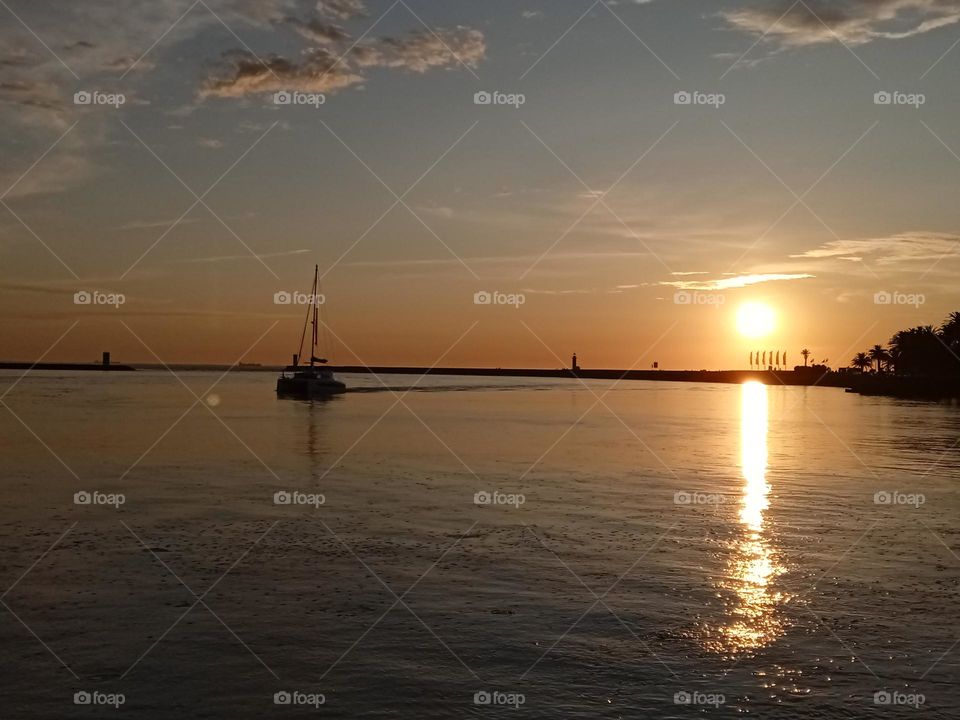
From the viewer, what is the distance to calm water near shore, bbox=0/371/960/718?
12.9 meters

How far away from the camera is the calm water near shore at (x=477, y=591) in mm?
12883

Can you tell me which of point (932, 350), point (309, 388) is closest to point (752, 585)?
point (309, 388)

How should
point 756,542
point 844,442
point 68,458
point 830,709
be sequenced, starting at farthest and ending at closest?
point 844,442, point 68,458, point 756,542, point 830,709

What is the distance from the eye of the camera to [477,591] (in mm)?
18000

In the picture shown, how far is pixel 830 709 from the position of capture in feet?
40.2

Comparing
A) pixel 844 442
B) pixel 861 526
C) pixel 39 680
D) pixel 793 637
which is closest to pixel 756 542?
pixel 861 526

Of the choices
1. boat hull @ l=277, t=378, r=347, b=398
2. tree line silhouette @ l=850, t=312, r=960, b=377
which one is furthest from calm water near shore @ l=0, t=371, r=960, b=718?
tree line silhouette @ l=850, t=312, r=960, b=377

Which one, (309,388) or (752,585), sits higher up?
(309,388)

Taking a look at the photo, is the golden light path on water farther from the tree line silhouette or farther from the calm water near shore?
the tree line silhouette

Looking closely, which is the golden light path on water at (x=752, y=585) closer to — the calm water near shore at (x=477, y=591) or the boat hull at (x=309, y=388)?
the calm water near shore at (x=477, y=591)

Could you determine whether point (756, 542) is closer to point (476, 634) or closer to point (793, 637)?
point (793, 637)

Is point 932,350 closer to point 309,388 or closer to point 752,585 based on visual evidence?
point 309,388

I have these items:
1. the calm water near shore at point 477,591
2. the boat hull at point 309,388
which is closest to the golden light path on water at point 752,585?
the calm water near shore at point 477,591

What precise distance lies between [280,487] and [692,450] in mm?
28308
